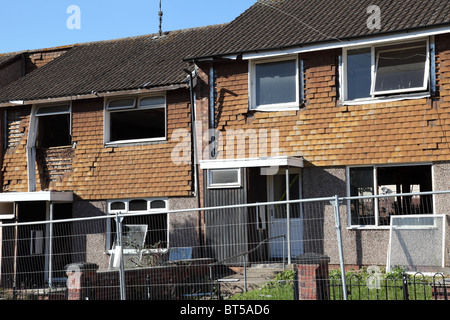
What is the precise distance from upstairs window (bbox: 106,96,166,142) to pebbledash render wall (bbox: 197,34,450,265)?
1984 millimetres

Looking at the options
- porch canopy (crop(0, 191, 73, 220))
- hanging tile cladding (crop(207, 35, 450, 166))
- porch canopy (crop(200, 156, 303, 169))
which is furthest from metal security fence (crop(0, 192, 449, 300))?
hanging tile cladding (crop(207, 35, 450, 166))

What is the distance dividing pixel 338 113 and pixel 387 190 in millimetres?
2015

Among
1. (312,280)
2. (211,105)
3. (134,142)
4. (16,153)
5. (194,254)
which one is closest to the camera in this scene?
(312,280)

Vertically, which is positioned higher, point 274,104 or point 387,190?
point 274,104

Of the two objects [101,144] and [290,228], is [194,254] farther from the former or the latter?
[101,144]

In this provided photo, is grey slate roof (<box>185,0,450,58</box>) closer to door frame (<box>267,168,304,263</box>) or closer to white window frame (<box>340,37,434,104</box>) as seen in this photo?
white window frame (<box>340,37,434,104</box>)

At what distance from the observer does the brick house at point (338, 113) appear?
13.3m

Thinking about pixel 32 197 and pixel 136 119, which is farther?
pixel 136 119

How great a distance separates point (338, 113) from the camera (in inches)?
556

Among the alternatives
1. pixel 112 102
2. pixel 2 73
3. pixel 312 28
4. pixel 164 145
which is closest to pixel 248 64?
pixel 312 28

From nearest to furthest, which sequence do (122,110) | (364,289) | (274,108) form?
(364,289)
(274,108)
(122,110)

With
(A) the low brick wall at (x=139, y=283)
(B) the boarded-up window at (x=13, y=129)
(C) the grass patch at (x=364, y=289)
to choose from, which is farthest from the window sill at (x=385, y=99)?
(B) the boarded-up window at (x=13, y=129)

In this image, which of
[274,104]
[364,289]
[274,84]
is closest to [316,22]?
[274,84]

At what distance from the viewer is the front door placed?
45.6ft
